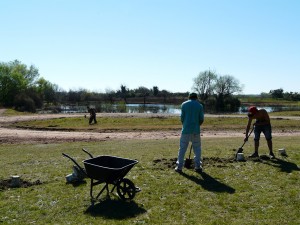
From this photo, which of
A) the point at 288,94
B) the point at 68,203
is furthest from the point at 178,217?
the point at 288,94

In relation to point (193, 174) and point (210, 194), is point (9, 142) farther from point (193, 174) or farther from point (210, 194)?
point (210, 194)

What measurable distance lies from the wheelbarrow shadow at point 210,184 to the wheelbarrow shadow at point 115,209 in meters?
2.17

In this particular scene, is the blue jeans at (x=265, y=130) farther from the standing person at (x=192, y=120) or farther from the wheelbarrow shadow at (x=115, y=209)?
the wheelbarrow shadow at (x=115, y=209)

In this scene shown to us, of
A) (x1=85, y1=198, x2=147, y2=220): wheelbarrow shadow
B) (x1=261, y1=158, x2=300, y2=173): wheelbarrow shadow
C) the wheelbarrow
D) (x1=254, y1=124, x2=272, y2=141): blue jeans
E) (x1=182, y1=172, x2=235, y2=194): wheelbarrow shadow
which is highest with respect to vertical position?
(x1=254, y1=124, x2=272, y2=141): blue jeans

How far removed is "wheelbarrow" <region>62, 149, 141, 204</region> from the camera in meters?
7.38

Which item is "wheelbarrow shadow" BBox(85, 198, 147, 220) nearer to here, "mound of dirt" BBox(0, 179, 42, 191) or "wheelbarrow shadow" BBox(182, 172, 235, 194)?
"wheelbarrow shadow" BBox(182, 172, 235, 194)

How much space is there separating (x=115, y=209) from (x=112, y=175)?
70 centimetres

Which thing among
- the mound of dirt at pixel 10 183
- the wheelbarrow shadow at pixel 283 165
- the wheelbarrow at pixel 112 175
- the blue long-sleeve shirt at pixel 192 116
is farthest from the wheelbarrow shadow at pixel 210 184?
the mound of dirt at pixel 10 183

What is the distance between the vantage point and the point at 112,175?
739cm

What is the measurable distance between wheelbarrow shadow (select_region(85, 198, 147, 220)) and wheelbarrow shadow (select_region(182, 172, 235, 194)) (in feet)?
7.13

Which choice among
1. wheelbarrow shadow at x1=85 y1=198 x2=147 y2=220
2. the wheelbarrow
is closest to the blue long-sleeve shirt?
the wheelbarrow

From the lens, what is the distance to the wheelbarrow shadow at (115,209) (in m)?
6.95

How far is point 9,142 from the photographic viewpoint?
23.4 m

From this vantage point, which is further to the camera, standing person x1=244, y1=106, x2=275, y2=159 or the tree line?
the tree line
